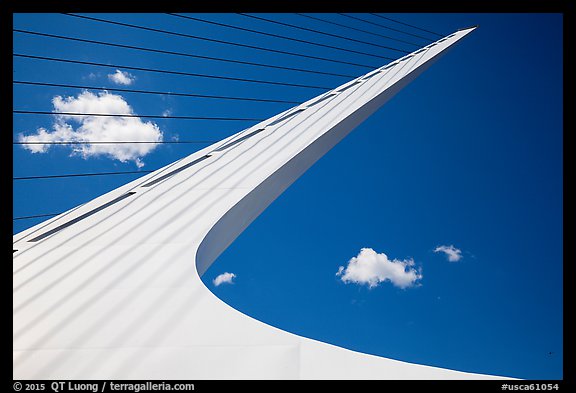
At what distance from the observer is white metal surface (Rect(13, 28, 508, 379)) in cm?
176

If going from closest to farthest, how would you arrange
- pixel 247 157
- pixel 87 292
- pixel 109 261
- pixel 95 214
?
pixel 87 292 < pixel 109 261 < pixel 95 214 < pixel 247 157

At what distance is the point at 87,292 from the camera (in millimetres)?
2459

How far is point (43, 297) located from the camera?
96.9 inches

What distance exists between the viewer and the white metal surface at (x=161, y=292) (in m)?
1.76

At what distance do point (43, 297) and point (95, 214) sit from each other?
63.9 inches

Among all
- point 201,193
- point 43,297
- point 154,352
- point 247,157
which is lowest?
point 154,352

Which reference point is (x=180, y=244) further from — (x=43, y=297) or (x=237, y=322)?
(x=237, y=322)

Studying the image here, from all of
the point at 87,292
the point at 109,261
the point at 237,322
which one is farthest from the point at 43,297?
the point at 237,322

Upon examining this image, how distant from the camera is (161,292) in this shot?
2.41 meters

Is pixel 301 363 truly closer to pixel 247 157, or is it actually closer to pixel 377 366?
pixel 377 366
